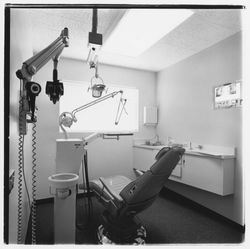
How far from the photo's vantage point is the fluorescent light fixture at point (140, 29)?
1494 mm

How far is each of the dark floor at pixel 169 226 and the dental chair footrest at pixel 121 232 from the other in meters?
0.09

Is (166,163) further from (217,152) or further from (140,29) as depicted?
(140,29)

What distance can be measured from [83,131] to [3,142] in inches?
87.1

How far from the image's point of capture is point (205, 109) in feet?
8.00

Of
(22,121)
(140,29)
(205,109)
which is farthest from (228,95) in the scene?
(22,121)

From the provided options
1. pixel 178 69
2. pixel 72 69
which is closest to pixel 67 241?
pixel 72 69

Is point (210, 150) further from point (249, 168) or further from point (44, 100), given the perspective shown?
point (44, 100)

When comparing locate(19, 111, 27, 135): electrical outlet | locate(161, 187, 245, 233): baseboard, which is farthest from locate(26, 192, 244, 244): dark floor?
locate(19, 111, 27, 135): electrical outlet

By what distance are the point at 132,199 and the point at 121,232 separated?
1.43 feet

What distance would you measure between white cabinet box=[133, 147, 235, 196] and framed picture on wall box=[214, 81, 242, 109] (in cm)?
69

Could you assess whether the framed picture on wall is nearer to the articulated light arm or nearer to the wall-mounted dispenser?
the wall-mounted dispenser

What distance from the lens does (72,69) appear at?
2846mm

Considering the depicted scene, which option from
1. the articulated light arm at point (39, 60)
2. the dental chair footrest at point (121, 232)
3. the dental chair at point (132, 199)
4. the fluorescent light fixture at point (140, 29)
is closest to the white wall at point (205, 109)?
the fluorescent light fixture at point (140, 29)

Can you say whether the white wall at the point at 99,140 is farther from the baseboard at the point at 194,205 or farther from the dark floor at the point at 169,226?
the baseboard at the point at 194,205
